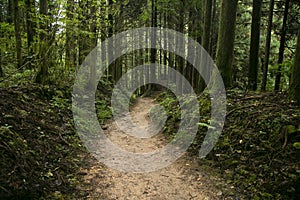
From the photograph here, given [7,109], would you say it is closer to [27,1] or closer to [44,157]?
[44,157]

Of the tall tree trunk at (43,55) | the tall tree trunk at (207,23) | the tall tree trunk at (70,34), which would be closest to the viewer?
the tall tree trunk at (43,55)

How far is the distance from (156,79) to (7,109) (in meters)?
22.1

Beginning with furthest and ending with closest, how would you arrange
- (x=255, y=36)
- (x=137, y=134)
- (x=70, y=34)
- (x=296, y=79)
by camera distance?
(x=255, y=36) → (x=70, y=34) → (x=137, y=134) → (x=296, y=79)

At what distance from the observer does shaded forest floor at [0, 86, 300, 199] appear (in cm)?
441

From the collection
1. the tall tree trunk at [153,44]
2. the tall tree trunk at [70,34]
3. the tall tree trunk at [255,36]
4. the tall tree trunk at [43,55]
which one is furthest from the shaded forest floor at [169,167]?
the tall tree trunk at [153,44]

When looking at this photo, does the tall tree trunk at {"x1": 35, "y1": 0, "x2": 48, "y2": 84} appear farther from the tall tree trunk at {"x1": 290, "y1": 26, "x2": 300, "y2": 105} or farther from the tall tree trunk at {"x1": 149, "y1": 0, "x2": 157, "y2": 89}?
the tall tree trunk at {"x1": 149, "y1": 0, "x2": 157, "y2": 89}

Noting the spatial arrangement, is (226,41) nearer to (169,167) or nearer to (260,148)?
(260,148)

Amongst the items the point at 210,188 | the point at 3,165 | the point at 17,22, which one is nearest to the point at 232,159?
the point at 210,188

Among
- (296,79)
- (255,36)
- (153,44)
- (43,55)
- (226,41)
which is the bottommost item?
(296,79)

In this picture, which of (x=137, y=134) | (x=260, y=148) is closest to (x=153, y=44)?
(x=137, y=134)

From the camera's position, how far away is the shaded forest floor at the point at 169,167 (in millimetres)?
4406

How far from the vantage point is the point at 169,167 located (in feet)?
20.0

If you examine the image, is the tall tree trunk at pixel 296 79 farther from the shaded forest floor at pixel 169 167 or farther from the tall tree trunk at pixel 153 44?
the tall tree trunk at pixel 153 44

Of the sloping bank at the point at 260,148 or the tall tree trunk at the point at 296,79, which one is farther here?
the tall tree trunk at the point at 296,79
